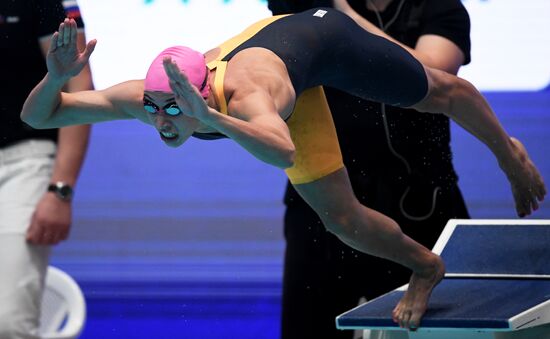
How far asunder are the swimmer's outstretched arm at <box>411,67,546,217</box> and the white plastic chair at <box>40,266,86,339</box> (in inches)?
69.3

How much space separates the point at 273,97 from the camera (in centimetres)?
376

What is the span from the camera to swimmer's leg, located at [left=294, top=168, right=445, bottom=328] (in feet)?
14.1

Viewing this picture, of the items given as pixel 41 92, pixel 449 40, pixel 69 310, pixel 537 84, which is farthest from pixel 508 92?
pixel 41 92

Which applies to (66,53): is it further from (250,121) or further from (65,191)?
(65,191)

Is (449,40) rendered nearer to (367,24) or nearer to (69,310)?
(367,24)

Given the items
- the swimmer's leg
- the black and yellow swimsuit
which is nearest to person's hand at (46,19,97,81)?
the black and yellow swimsuit

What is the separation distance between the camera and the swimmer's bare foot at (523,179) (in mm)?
4652

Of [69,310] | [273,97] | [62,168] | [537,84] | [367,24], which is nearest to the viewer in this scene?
[273,97]

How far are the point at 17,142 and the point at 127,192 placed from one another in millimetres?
1332

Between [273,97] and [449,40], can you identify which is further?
[449,40]

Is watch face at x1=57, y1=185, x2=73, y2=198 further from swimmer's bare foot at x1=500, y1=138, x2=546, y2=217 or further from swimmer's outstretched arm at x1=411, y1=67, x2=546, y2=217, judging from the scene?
swimmer's bare foot at x1=500, y1=138, x2=546, y2=217

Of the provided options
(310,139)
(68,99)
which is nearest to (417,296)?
(310,139)

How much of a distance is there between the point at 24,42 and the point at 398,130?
4.92ft

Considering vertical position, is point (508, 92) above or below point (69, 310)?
above
